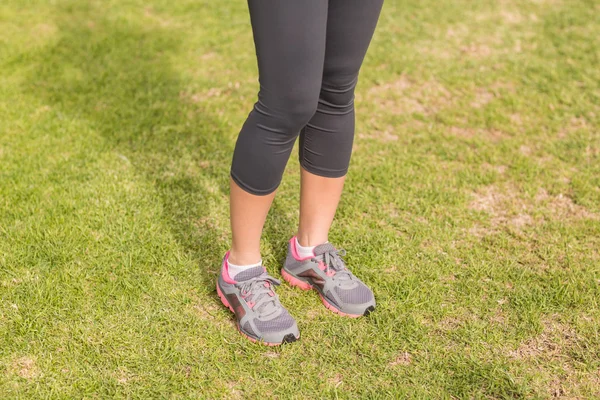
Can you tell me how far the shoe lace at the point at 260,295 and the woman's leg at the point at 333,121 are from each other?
0.96 ft

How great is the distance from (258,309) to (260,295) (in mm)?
53

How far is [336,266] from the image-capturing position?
2.64 meters

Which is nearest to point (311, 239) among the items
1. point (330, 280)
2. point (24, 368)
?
point (330, 280)

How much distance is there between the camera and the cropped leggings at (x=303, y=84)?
1.94 metres

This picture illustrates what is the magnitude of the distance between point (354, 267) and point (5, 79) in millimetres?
2808

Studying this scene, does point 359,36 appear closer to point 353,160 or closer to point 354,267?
point 354,267

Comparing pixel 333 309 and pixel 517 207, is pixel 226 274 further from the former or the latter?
pixel 517 207

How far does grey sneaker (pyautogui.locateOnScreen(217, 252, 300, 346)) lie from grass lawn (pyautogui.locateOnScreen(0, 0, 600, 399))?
0.07m

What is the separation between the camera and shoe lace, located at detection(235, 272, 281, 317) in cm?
244

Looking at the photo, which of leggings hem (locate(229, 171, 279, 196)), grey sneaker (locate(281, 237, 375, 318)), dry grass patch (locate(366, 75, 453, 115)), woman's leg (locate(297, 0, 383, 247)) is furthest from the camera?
dry grass patch (locate(366, 75, 453, 115))

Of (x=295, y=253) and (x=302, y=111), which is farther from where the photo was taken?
(x=295, y=253)

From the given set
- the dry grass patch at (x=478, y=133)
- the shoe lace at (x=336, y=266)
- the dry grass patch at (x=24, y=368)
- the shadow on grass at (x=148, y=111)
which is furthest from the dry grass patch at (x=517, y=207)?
the dry grass patch at (x=24, y=368)

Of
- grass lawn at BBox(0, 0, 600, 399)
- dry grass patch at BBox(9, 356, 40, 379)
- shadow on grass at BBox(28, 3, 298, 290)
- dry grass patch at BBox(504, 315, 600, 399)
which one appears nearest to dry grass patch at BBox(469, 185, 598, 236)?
grass lawn at BBox(0, 0, 600, 399)

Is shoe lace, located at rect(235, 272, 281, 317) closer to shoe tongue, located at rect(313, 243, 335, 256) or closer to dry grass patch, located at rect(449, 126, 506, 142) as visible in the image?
shoe tongue, located at rect(313, 243, 335, 256)
